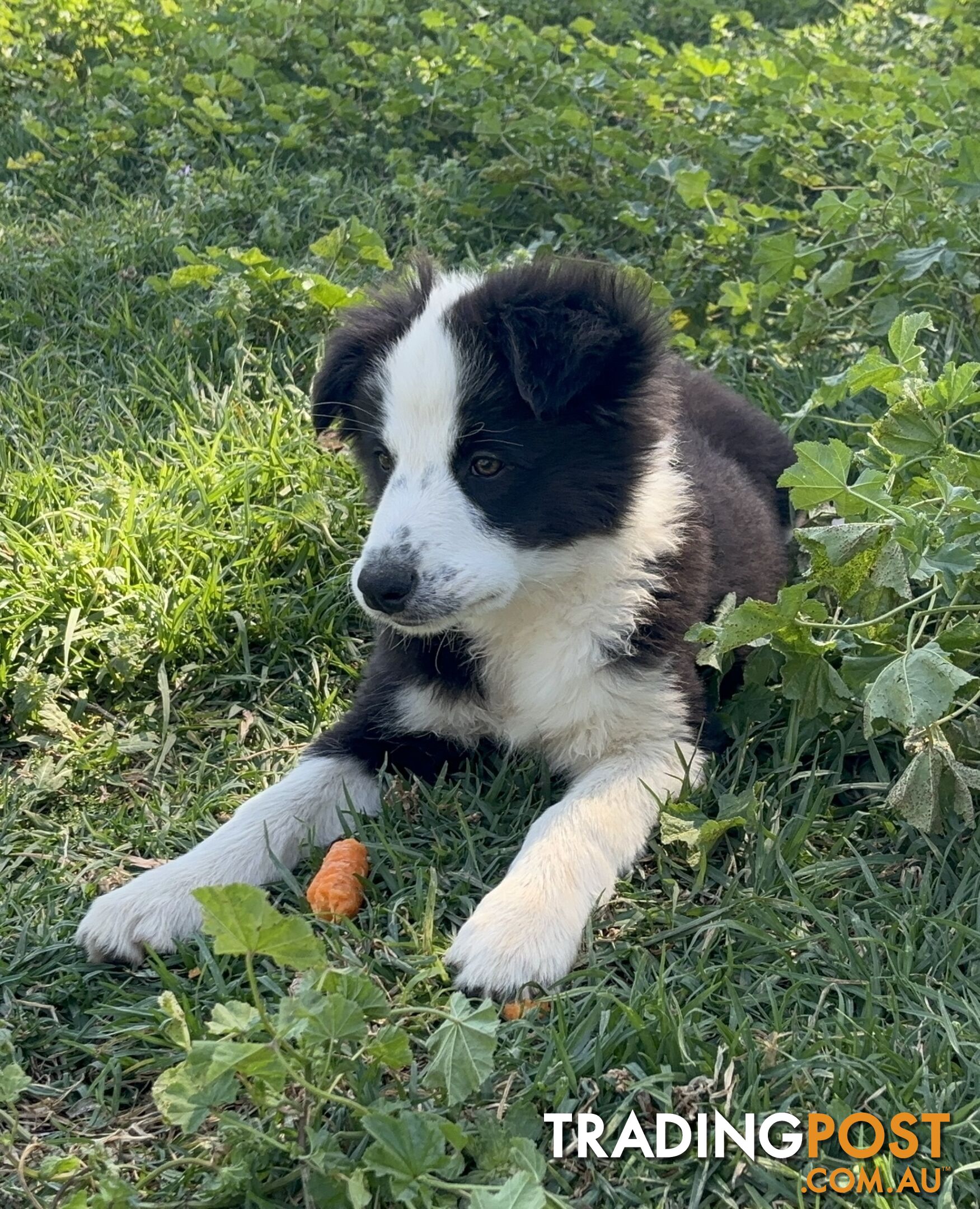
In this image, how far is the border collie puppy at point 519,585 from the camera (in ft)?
7.81

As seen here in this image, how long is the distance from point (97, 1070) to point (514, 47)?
4.68m

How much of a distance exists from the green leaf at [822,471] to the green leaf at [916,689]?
430 millimetres

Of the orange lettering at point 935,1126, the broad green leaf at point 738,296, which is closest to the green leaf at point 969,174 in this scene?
the broad green leaf at point 738,296

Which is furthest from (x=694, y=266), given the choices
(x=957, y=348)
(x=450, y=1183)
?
(x=450, y=1183)

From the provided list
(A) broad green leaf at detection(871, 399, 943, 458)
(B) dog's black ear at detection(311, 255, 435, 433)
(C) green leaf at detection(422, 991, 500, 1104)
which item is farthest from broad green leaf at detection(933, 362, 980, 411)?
(C) green leaf at detection(422, 991, 500, 1104)

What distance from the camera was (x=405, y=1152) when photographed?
65.4 inches

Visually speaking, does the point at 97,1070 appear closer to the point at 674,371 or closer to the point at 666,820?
the point at 666,820

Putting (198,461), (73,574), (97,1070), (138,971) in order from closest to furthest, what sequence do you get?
(97,1070) → (138,971) → (73,574) → (198,461)

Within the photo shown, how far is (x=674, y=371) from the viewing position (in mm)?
3316

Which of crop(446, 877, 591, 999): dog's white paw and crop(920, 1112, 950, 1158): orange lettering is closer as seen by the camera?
crop(920, 1112, 950, 1158): orange lettering

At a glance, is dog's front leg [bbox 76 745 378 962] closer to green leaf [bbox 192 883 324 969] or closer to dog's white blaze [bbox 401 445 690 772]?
dog's white blaze [bbox 401 445 690 772]

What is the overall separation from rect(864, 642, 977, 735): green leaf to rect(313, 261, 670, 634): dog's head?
65 centimetres

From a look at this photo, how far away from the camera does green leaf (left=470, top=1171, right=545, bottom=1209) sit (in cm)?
156

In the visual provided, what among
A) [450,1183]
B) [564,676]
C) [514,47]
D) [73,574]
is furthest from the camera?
[514,47]
